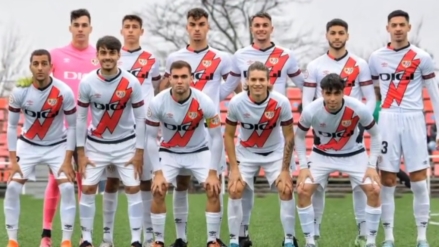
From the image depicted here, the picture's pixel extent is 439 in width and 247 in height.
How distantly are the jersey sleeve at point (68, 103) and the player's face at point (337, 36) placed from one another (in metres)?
2.46

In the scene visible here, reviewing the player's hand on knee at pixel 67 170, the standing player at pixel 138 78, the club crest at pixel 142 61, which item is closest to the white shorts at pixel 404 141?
the standing player at pixel 138 78

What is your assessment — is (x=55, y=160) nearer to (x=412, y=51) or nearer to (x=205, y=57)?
A: (x=205, y=57)

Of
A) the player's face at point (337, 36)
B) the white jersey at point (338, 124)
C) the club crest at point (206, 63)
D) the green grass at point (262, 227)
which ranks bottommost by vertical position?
the green grass at point (262, 227)

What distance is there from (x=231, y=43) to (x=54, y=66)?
2021 cm

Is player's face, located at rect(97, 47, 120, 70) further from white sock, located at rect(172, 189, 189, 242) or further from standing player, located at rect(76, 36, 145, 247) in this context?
white sock, located at rect(172, 189, 189, 242)

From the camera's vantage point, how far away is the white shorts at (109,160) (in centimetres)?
665

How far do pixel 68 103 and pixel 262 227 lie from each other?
329cm

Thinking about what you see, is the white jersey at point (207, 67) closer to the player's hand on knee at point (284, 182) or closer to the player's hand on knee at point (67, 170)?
the player's hand on knee at point (284, 182)

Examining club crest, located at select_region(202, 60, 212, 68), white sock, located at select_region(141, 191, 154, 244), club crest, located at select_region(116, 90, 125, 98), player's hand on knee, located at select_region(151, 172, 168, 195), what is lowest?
white sock, located at select_region(141, 191, 154, 244)

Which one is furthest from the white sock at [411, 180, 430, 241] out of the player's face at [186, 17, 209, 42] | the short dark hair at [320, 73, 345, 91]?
the player's face at [186, 17, 209, 42]

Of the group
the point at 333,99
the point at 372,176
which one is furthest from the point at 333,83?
the point at 372,176

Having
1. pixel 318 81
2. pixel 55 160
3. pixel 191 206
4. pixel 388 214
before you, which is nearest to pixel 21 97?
pixel 55 160

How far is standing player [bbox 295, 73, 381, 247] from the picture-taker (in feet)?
21.5

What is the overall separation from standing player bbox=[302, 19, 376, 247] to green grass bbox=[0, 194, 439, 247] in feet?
1.60
